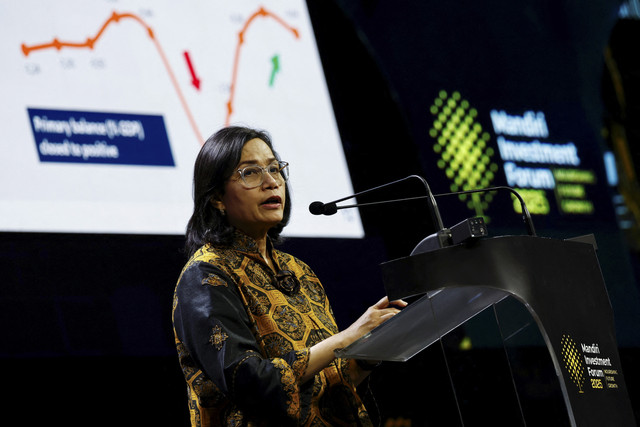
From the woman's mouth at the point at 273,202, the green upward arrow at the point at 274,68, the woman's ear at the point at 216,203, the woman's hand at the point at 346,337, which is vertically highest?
the green upward arrow at the point at 274,68

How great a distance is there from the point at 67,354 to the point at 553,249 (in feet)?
5.30

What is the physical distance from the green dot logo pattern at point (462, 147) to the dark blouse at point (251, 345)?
1961 mm

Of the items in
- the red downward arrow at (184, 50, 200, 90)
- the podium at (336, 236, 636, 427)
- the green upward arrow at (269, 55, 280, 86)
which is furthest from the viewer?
the green upward arrow at (269, 55, 280, 86)

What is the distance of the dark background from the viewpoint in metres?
Answer: 2.50

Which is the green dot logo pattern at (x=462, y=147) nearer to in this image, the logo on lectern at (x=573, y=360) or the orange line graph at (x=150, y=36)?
the orange line graph at (x=150, y=36)

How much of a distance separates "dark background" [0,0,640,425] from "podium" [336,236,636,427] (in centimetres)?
7

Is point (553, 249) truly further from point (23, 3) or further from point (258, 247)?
point (23, 3)

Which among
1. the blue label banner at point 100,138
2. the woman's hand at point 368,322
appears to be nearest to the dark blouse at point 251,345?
the woman's hand at point 368,322

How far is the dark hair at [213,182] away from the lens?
1.83m

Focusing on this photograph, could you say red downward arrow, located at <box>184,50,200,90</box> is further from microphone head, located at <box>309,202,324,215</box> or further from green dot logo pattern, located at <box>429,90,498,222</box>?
microphone head, located at <box>309,202,324,215</box>

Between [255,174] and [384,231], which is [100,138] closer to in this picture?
[255,174]

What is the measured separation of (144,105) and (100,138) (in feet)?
0.73

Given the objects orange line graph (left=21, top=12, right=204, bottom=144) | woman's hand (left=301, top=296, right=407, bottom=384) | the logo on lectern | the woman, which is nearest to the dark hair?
the woman

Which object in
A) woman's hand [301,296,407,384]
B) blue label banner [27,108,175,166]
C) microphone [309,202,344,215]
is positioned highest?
blue label banner [27,108,175,166]
